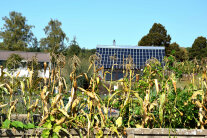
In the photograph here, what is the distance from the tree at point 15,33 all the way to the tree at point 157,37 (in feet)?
61.4

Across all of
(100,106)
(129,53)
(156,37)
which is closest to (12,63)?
(100,106)

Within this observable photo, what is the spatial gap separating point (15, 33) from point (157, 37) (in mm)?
22028

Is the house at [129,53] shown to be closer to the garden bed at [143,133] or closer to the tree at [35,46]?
the garden bed at [143,133]

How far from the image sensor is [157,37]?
37656mm

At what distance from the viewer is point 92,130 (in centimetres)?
282

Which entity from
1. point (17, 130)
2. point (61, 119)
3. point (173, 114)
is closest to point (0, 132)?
point (17, 130)

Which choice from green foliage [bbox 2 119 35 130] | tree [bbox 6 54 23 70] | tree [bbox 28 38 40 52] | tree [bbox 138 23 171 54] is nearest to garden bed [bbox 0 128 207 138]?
green foliage [bbox 2 119 35 130]

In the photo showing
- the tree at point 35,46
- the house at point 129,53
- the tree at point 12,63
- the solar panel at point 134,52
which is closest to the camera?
the tree at point 12,63

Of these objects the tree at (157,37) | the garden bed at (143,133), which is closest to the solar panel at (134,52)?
the tree at (157,37)

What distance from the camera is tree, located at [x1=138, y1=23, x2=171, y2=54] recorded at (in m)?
37.7

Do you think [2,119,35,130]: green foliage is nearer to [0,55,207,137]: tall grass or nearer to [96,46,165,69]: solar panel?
[0,55,207,137]: tall grass

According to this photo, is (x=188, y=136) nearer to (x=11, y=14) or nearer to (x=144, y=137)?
(x=144, y=137)

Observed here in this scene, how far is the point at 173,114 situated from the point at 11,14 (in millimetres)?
43453

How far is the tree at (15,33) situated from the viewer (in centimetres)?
4050
